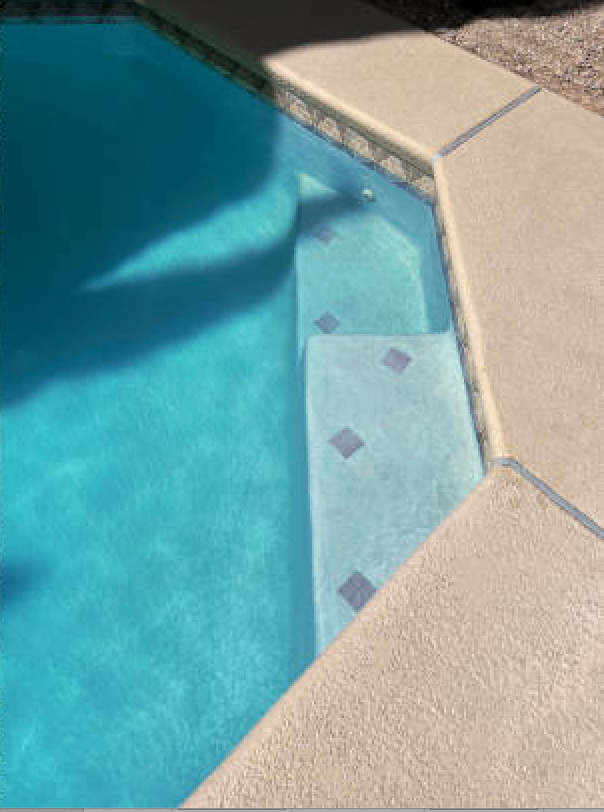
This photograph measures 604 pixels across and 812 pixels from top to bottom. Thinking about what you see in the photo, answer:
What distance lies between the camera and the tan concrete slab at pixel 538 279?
9.18ft

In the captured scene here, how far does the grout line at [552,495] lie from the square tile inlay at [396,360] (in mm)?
938

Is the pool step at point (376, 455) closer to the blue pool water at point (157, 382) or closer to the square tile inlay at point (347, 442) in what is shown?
the square tile inlay at point (347, 442)

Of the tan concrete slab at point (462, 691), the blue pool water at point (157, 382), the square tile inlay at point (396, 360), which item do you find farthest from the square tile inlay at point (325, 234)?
the tan concrete slab at point (462, 691)

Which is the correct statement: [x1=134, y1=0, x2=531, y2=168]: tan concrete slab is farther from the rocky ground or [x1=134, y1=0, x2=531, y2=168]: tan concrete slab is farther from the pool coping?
the rocky ground

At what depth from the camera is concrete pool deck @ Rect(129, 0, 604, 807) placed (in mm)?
2061

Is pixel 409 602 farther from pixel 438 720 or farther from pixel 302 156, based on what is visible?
pixel 302 156

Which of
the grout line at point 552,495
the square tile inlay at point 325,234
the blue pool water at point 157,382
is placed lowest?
the blue pool water at point 157,382

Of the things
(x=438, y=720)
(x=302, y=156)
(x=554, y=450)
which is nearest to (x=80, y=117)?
(x=302, y=156)

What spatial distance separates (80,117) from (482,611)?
205 inches

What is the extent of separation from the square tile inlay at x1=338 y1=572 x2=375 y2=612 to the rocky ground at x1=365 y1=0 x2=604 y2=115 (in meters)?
3.51

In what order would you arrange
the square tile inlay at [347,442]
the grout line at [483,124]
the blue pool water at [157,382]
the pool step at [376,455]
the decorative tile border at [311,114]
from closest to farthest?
the pool step at [376,455] → the blue pool water at [157,382] → the square tile inlay at [347,442] → the grout line at [483,124] → the decorative tile border at [311,114]

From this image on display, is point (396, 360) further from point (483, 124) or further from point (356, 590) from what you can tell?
point (483, 124)

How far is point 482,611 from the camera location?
2.39 m

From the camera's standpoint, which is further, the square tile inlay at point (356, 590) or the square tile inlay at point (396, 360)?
the square tile inlay at point (396, 360)
